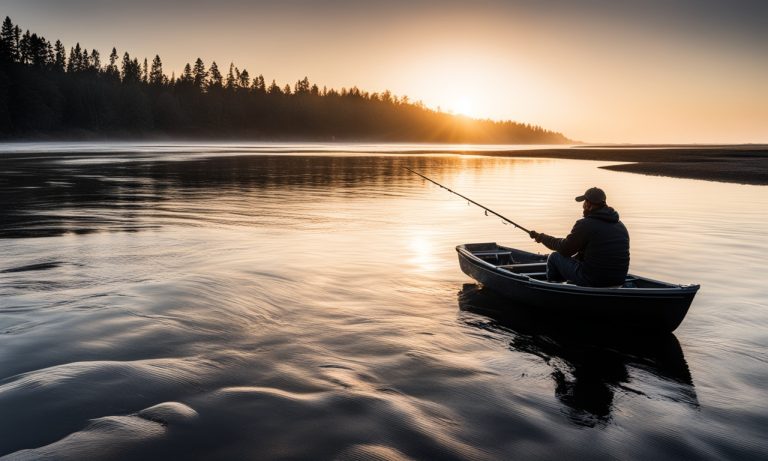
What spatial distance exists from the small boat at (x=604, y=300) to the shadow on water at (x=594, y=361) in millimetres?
265

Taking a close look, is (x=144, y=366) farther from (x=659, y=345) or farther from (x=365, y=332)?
(x=659, y=345)

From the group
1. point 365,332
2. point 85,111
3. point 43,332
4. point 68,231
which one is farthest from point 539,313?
point 85,111

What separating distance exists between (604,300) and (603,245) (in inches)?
36.7

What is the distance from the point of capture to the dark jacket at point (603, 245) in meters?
9.12

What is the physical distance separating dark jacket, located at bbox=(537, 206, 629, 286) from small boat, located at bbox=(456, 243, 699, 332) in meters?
0.30

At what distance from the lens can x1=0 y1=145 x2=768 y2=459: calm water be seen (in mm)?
5801

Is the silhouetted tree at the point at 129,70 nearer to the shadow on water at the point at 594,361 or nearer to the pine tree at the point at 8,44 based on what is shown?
the pine tree at the point at 8,44

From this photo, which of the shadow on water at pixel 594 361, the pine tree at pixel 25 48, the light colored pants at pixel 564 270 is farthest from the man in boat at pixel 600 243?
the pine tree at pixel 25 48

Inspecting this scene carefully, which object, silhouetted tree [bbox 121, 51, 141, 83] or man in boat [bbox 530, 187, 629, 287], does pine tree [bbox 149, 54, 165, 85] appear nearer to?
silhouetted tree [bbox 121, 51, 141, 83]

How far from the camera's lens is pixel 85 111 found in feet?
423

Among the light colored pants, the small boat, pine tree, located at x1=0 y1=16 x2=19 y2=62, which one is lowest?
the small boat

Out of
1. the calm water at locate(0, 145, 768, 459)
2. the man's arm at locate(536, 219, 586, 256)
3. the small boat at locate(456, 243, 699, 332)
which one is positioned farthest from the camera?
the man's arm at locate(536, 219, 586, 256)

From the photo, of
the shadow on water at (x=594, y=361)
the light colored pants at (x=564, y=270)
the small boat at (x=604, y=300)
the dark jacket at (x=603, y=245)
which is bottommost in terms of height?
the shadow on water at (x=594, y=361)

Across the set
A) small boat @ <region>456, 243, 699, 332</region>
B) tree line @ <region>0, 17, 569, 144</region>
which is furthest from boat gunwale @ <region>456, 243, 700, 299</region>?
tree line @ <region>0, 17, 569, 144</region>
